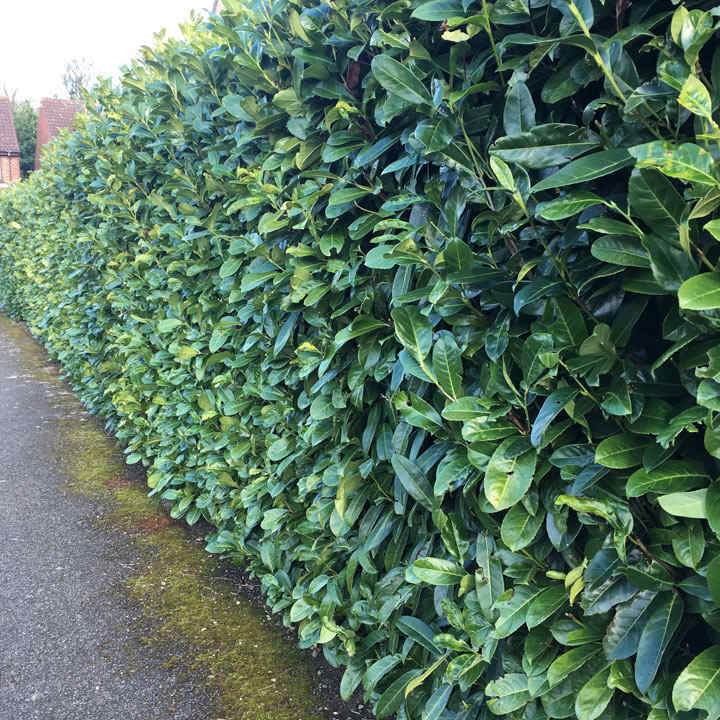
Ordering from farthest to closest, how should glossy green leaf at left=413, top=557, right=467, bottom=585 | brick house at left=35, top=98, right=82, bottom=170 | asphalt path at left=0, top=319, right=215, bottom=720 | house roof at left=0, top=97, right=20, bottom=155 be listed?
house roof at left=0, top=97, right=20, bottom=155 → brick house at left=35, top=98, right=82, bottom=170 → asphalt path at left=0, top=319, right=215, bottom=720 → glossy green leaf at left=413, top=557, right=467, bottom=585

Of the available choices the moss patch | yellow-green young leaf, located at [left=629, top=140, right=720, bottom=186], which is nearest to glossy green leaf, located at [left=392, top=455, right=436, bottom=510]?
yellow-green young leaf, located at [left=629, top=140, right=720, bottom=186]

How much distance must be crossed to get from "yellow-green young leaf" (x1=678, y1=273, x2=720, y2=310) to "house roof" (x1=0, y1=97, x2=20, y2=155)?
1463 inches

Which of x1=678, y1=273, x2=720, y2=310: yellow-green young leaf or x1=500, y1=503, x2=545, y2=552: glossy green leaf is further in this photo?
x1=500, y1=503, x2=545, y2=552: glossy green leaf

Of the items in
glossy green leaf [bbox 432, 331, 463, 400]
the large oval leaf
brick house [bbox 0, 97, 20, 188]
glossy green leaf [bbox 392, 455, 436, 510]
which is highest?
brick house [bbox 0, 97, 20, 188]

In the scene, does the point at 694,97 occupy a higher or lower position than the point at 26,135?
lower

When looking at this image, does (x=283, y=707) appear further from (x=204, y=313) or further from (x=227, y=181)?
(x=227, y=181)

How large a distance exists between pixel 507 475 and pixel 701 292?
64cm

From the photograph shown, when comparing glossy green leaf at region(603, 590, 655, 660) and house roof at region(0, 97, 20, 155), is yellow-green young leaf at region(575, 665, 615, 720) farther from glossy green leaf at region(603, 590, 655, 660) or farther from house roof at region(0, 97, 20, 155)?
house roof at region(0, 97, 20, 155)

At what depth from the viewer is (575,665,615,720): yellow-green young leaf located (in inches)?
57.0

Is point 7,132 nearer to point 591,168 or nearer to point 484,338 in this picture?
point 484,338

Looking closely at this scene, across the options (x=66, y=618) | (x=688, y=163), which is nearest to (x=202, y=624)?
(x=66, y=618)

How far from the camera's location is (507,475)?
1.56m

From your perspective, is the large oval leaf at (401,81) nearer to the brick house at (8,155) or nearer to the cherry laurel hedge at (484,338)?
the cherry laurel hedge at (484,338)

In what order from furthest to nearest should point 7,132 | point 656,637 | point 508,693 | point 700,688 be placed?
point 7,132 → point 508,693 → point 656,637 → point 700,688
